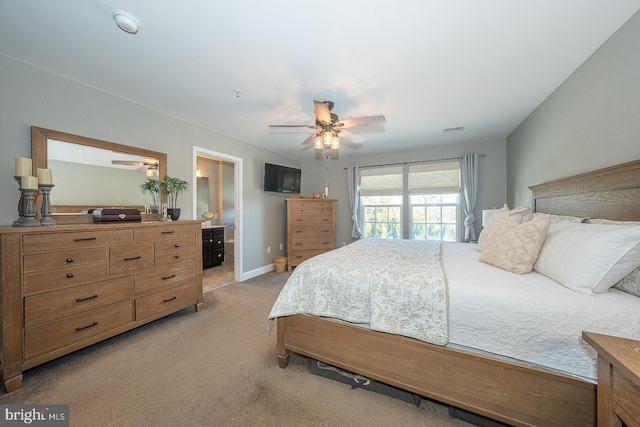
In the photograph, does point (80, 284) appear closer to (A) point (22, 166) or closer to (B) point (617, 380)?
(A) point (22, 166)

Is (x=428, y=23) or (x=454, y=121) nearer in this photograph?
(x=428, y=23)

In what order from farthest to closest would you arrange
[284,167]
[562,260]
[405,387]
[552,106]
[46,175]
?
[284,167] < [552,106] < [46,175] < [405,387] < [562,260]

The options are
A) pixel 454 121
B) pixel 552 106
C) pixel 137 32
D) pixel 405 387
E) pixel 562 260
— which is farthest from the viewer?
pixel 454 121

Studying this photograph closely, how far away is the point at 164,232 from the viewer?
2369 mm

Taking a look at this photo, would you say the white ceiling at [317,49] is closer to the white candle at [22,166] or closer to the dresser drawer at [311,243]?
the white candle at [22,166]

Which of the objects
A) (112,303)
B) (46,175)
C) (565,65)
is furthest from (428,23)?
(112,303)

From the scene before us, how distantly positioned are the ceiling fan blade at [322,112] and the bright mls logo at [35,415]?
270 cm

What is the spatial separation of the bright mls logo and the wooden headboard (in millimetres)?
3564

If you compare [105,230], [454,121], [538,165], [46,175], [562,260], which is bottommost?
[562,260]

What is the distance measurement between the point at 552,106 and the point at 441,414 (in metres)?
3.03

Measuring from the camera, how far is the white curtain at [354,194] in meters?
4.88

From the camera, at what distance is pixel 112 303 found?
1.97 metres

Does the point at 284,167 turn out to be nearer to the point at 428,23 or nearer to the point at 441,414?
the point at 428,23

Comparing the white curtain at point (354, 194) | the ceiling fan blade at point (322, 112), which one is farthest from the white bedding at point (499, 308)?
the white curtain at point (354, 194)
